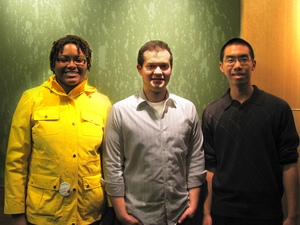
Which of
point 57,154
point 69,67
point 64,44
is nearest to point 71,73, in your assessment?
point 69,67

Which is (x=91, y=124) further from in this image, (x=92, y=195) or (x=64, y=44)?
(x=64, y=44)

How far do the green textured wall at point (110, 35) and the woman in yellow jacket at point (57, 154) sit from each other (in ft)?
1.23

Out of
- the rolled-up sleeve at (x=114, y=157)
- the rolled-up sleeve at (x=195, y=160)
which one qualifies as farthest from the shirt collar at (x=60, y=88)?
the rolled-up sleeve at (x=195, y=160)

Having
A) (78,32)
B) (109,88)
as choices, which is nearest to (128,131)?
(109,88)

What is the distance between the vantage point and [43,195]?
4.14ft

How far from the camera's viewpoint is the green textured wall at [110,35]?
1.73 metres

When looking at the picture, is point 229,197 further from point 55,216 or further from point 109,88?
point 109,88

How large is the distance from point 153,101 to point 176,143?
0.32 metres

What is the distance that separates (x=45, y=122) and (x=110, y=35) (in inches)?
35.4

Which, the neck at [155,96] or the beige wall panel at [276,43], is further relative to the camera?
the beige wall panel at [276,43]

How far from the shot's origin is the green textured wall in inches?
68.1

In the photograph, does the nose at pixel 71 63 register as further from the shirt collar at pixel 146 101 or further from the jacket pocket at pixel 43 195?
the jacket pocket at pixel 43 195

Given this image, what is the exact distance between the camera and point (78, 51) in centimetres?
140

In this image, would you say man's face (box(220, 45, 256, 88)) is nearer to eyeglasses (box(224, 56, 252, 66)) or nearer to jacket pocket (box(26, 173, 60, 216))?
eyeglasses (box(224, 56, 252, 66))
